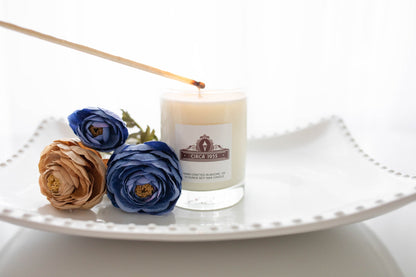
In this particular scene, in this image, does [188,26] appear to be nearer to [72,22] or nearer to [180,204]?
[72,22]

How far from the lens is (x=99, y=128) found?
676 mm

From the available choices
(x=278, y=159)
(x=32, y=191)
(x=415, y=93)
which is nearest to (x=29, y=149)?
(x=32, y=191)

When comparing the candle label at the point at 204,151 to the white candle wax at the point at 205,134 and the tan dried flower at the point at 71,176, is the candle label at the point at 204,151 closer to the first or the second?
the white candle wax at the point at 205,134

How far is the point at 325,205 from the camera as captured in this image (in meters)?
0.72

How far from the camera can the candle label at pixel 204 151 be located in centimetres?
70

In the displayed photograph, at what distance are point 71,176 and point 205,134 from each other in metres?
0.20

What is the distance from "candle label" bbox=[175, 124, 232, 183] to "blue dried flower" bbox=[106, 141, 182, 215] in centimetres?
4

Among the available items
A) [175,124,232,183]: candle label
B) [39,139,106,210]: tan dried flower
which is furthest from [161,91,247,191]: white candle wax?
[39,139,106,210]: tan dried flower

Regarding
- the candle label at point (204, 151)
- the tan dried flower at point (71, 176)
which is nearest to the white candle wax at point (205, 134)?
the candle label at point (204, 151)

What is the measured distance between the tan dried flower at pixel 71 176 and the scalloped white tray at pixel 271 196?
27mm

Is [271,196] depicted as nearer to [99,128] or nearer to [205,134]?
[205,134]

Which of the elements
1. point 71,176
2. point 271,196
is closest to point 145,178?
point 71,176

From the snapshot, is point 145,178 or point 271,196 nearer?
point 145,178

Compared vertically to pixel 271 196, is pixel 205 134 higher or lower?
higher
